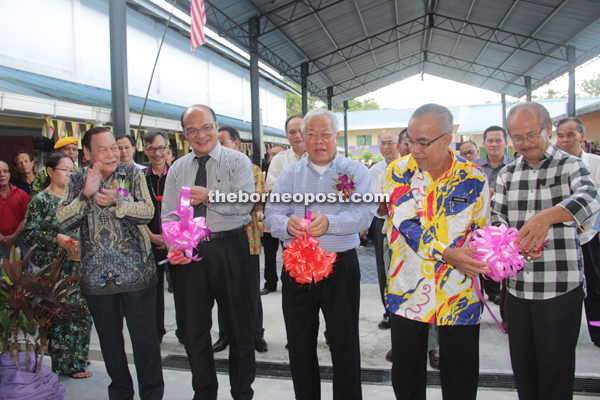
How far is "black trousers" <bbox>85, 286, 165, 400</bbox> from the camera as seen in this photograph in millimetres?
2648

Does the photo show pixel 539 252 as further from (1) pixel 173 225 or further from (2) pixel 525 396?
(1) pixel 173 225

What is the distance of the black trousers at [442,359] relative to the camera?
81.2 inches

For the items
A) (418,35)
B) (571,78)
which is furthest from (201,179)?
(418,35)

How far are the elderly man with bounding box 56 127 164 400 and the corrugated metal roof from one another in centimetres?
816

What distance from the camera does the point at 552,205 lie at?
84.2 inches

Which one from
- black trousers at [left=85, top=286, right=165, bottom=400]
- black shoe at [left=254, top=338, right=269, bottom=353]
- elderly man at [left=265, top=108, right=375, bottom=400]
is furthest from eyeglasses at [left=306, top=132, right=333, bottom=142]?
black shoe at [left=254, top=338, right=269, bottom=353]

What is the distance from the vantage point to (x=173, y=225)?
245 cm

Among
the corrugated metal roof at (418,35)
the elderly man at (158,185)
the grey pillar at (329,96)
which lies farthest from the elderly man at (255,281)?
the grey pillar at (329,96)

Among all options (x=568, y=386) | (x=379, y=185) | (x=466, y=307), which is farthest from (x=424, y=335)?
(x=379, y=185)

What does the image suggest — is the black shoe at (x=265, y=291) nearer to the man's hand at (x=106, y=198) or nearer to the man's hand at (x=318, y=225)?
the man's hand at (x=106, y=198)

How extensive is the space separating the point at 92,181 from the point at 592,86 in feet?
238

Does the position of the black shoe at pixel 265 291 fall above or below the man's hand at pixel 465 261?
below

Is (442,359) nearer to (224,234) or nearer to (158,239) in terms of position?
(224,234)

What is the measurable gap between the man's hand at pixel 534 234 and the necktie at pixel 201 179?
1929 mm
